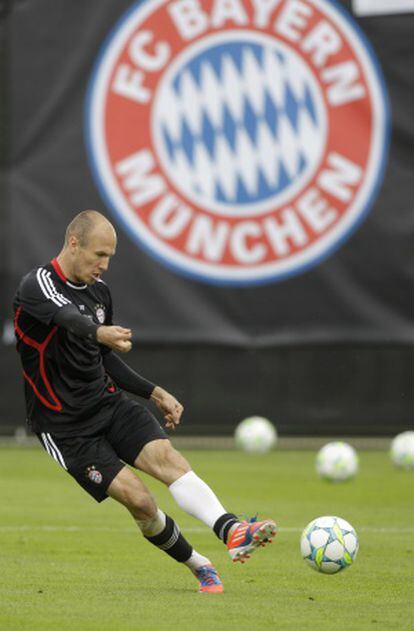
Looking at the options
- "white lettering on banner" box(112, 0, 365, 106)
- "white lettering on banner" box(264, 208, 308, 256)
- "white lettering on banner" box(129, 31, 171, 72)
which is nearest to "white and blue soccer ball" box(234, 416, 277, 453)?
"white lettering on banner" box(264, 208, 308, 256)

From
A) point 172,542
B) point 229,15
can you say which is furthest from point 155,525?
point 229,15

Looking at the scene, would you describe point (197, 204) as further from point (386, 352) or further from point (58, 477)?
point (58, 477)

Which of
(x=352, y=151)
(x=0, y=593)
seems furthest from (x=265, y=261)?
(x=0, y=593)

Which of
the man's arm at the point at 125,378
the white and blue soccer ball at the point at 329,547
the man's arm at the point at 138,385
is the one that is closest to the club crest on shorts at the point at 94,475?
the man's arm at the point at 138,385

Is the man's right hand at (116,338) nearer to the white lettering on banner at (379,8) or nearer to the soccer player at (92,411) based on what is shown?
the soccer player at (92,411)

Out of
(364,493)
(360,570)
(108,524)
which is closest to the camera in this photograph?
(360,570)

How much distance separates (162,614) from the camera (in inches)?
261

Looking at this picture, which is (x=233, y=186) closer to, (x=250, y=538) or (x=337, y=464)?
(x=337, y=464)

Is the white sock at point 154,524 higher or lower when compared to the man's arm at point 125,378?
lower

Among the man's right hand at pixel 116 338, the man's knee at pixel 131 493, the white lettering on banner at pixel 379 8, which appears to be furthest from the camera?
the white lettering on banner at pixel 379 8

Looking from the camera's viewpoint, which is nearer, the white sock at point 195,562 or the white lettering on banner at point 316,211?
the white sock at point 195,562

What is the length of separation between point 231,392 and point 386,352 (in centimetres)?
183

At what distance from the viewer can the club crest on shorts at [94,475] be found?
7180 millimetres

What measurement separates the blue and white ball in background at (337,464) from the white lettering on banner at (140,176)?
437 cm
